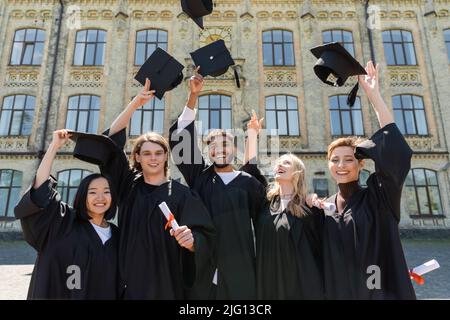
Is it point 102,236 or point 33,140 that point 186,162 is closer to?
point 102,236

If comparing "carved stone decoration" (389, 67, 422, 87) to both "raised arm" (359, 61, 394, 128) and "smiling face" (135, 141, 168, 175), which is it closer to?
"raised arm" (359, 61, 394, 128)

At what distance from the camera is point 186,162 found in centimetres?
372

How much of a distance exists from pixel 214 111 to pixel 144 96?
13.0 meters

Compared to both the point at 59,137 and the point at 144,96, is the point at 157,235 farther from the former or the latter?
the point at 144,96

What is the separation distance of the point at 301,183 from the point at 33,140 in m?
16.7

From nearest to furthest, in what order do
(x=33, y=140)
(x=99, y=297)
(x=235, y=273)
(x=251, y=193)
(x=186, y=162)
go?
(x=99, y=297), (x=235, y=273), (x=251, y=193), (x=186, y=162), (x=33, y=140)

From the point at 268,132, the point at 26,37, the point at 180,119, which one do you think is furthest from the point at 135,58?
the point at 180,119

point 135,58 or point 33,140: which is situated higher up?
point 135,58

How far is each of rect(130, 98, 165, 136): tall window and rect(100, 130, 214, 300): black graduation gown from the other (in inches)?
542

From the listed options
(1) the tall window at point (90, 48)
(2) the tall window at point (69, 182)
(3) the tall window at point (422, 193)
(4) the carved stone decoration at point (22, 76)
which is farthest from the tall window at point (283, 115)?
(4) the carved stone decoration at point (22, 76)

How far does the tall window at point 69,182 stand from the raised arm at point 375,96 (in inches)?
Result: 583

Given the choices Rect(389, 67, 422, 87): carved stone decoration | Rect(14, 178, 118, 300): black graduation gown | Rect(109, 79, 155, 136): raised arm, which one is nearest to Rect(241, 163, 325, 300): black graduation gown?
Rect(14, 178, 118, 300): black graduation gown

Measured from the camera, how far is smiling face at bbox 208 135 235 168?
11.5 feet

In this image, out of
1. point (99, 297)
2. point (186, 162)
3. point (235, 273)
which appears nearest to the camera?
point (99, 297)
